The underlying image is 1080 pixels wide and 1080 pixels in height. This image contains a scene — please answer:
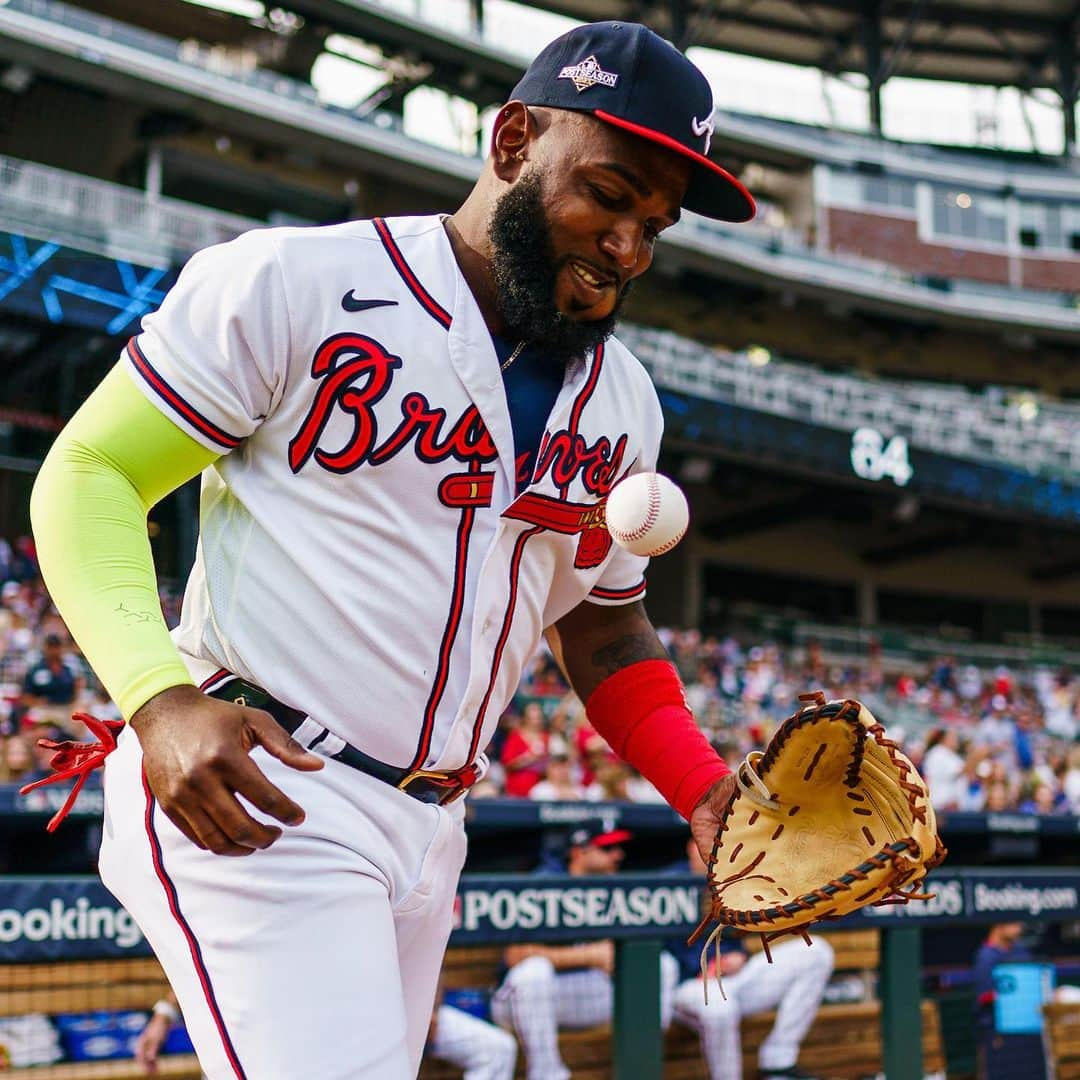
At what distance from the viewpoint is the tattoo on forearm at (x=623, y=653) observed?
8.29 ft

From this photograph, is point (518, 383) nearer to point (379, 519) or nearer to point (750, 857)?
point (379, 519)

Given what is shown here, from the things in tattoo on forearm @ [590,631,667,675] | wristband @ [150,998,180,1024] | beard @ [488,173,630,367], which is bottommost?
wristband @ [150,998,180,1024]

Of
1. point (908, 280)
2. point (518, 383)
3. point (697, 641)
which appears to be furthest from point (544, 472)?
point (908, 280)

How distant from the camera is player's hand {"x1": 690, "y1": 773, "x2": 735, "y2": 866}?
226 cm

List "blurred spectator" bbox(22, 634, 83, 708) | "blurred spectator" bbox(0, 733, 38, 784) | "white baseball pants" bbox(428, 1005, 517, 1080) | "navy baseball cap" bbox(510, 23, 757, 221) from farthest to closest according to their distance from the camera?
1. "blurred spectator" bbox(22, 634, 83, 708)
2. "blurred spectator" bbox(0, 733, 38, 784)
3. "white baseball pants" bbox(428, 1005, 517, 1080)
4. "navy baseball cap" bbox(510, 23, 757, 221)

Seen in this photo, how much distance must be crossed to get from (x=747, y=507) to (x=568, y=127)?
2457 centimetres

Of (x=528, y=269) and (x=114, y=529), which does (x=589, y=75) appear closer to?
(x=528, y=269)

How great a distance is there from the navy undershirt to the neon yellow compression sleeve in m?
0.46

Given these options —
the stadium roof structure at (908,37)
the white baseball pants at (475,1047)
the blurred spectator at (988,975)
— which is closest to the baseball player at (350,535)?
the white baseball pants at (475,1047)

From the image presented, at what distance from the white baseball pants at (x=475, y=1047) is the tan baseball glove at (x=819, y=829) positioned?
2154mm

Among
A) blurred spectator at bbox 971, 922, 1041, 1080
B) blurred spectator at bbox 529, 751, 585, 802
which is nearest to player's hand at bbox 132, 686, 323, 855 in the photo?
blurred spectator at bbox 971, 922, 1041, 1080

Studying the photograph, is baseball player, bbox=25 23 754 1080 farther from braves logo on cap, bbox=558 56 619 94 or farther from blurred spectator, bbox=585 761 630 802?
blurred spectator, bbox=585 761 630 802

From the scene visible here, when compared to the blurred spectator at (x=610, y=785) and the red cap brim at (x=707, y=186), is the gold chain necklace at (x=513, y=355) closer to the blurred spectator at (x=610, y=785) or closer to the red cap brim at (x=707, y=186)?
the red cap brim at (x=707, y=186)

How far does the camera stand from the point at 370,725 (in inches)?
76.4
